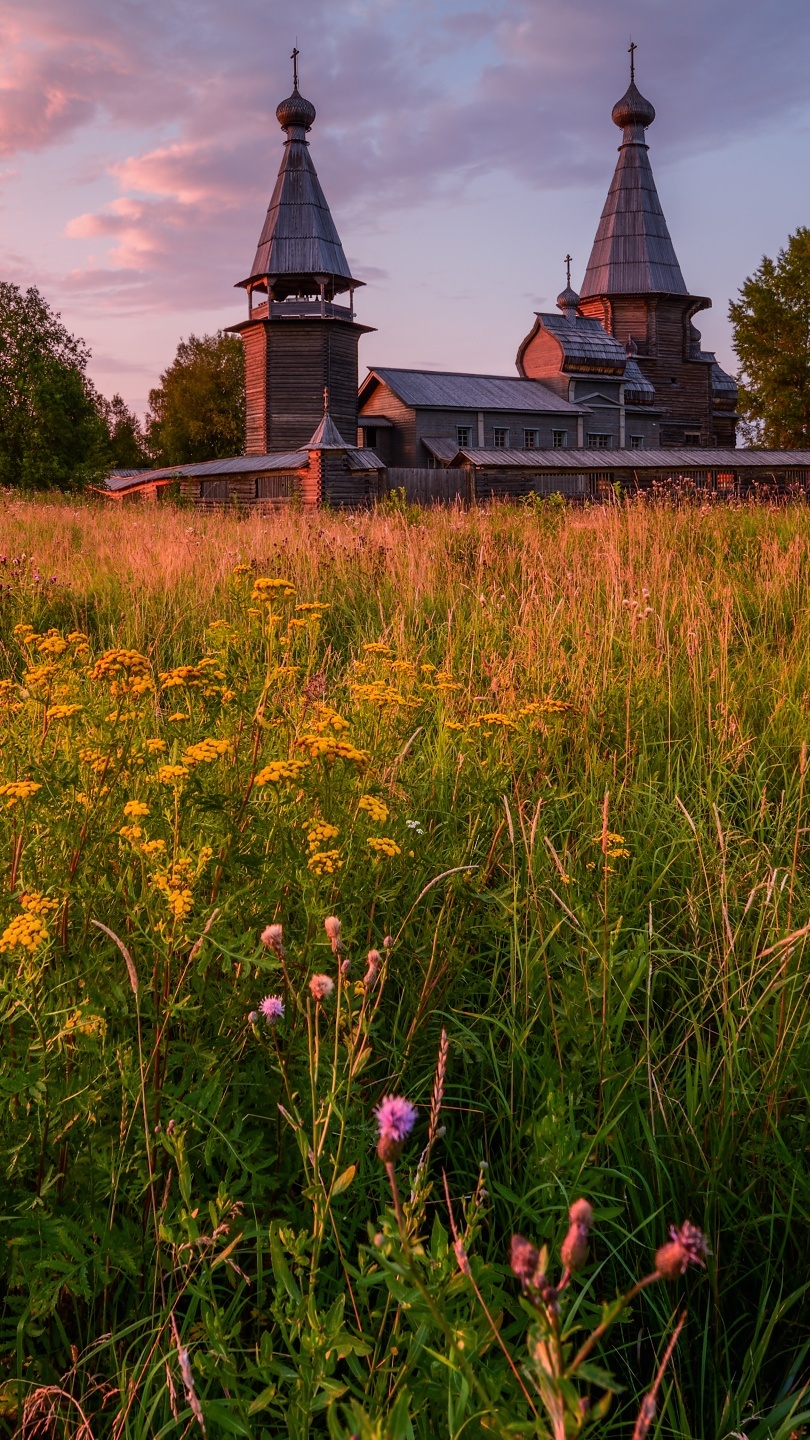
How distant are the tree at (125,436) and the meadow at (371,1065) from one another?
65.4 meters

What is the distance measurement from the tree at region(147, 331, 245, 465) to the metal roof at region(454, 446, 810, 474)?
34.2m

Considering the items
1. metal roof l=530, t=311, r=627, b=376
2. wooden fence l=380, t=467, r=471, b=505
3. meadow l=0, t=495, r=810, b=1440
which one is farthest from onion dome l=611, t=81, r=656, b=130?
meadow l=0, t=495, r=810, b=1440

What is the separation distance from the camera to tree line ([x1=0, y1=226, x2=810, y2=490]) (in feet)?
108

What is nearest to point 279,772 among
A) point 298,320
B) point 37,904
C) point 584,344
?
point 37,904

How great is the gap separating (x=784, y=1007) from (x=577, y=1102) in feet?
1.69

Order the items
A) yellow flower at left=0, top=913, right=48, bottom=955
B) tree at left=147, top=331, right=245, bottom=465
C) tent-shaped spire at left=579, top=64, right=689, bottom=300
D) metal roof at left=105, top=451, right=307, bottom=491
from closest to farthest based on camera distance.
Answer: yellow flower at left=0, top=913, right=48, bottom=955, metal roof at left=105, top=451, right=307, bottom=491, tent-shaped spire at left=579, top=64, right=689, bottom=300, tree at left=147, top=331, right=245, bottom=465

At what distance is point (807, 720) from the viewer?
361cm

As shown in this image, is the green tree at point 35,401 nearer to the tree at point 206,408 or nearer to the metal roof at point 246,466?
the metal roof at point 246,466

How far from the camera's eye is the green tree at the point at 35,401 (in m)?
32.7

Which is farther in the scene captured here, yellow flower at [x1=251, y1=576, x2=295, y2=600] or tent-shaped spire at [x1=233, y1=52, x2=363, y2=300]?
tent-shaped spire at [x1=233, y1=52, x2=363, y2=300]

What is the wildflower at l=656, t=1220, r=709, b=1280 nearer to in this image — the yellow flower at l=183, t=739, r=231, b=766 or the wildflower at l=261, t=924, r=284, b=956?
the wildflower at l=261, t=924, r=284, b=956

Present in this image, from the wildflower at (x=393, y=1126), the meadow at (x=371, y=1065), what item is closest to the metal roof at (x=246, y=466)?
the meadow at (x=371, y=1065)

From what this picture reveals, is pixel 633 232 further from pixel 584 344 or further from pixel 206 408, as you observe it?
pixel 206 408

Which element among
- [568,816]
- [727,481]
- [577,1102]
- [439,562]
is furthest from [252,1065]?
[727,481]
